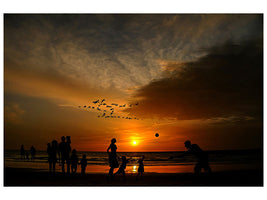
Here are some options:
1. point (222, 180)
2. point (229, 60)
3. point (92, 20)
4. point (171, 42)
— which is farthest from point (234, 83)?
point (92, 20)

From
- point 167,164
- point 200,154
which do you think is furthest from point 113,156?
point 167,164

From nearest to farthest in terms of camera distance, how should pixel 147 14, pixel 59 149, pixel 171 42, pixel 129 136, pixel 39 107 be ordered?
pixel 59 149, pixel 147 14, pixel 171 42, pixel 39 107, pixel 129 136

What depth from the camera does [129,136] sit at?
15469 millimetres

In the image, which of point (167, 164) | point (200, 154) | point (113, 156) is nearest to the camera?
point (200, 154)

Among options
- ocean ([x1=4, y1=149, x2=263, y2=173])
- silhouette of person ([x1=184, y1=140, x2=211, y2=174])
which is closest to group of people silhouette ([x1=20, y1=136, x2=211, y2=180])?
silhouette of person ([x1=184, y1=140, x2=211, y2=174])

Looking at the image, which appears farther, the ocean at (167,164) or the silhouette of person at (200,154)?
the ocean at (167,164)

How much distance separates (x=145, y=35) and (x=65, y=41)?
3491 mm

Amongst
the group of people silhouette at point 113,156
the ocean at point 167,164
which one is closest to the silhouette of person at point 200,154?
the group of people silhouette at point 113,156

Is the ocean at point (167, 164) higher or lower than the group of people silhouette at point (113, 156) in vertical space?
lower

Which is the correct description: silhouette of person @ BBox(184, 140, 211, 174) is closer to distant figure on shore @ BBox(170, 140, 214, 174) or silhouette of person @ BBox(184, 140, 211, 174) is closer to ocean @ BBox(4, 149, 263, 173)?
distant figure on shore @ BBox(170, 140, 214, 174)

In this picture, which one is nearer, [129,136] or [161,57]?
[161,57]

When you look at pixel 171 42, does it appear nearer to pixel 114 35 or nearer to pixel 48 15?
pixel 114 35

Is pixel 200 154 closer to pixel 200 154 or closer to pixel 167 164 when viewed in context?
pixel 200 154

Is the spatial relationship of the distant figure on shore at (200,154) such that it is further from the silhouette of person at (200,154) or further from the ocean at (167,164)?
the ocean at (167,164)
